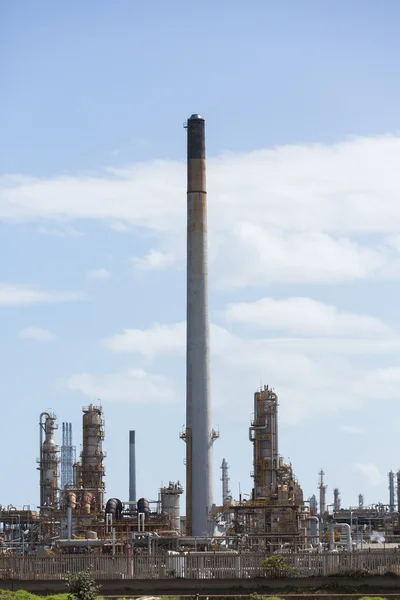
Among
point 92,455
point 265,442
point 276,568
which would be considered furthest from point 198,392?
point 276,568

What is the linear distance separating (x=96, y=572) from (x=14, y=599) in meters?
10.9

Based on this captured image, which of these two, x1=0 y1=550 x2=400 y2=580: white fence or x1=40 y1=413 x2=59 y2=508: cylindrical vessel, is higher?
x1=40 y1=413 x2=59 y2=508: cylindrical vessel

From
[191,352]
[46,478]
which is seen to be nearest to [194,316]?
[191,352]

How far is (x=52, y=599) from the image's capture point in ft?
154

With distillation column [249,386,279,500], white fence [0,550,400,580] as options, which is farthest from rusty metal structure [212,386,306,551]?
white fence [0,550,400,580]

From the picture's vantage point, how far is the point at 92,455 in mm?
87188

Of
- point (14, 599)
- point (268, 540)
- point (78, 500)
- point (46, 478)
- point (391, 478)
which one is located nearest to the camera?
point (14, 599)

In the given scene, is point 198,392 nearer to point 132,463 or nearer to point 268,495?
point 268,495

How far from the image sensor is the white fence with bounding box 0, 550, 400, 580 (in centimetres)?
5572

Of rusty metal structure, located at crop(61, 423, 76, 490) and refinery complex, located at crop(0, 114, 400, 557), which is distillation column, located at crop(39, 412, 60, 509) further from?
rusty metal structure, located at crop(61, 423, 76, 490)

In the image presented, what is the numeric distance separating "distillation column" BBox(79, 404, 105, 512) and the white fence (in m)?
29.5

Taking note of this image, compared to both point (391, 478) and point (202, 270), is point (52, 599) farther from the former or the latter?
point (391, 478)

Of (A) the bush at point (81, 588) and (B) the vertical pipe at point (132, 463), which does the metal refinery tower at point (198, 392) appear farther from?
(B) the vertical pipe at point (132, 463)

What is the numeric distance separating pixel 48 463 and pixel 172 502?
11354mm
